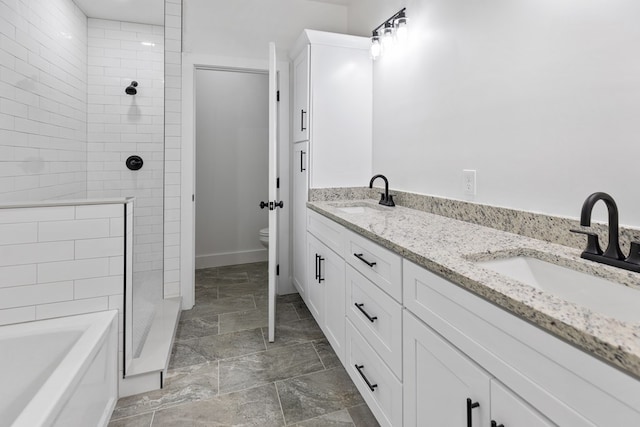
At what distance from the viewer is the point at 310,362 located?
1.96 meters

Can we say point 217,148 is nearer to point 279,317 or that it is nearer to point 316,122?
point 316,122

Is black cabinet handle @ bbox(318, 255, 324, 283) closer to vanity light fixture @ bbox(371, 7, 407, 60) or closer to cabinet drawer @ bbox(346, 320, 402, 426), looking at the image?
cabinet drawer @ bbox(346, 320, 402, 426)

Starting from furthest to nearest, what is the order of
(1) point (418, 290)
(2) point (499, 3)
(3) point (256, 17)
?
(3) point (256, 17), (2) point (499, 3), (1) point (418, 290)

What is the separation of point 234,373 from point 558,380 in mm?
1662

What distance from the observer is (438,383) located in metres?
0.94

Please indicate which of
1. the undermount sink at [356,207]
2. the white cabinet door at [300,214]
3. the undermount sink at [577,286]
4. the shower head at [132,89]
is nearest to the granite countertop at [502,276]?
the undermount sink at [577,286]

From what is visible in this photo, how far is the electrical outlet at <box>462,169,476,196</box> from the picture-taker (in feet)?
5.24

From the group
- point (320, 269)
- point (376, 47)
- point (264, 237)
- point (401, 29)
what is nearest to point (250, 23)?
point (376, 47)

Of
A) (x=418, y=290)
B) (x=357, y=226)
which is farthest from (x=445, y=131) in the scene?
(x=418, y=290)

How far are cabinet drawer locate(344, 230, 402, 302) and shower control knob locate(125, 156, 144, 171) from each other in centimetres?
140

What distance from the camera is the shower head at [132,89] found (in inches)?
76.9

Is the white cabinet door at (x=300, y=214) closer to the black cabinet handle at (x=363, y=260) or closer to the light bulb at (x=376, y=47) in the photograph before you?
the light bulb at (x=376, y=47)

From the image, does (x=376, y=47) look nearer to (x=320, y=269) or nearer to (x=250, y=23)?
(x=250, y=23)

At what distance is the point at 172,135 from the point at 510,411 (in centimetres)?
266
